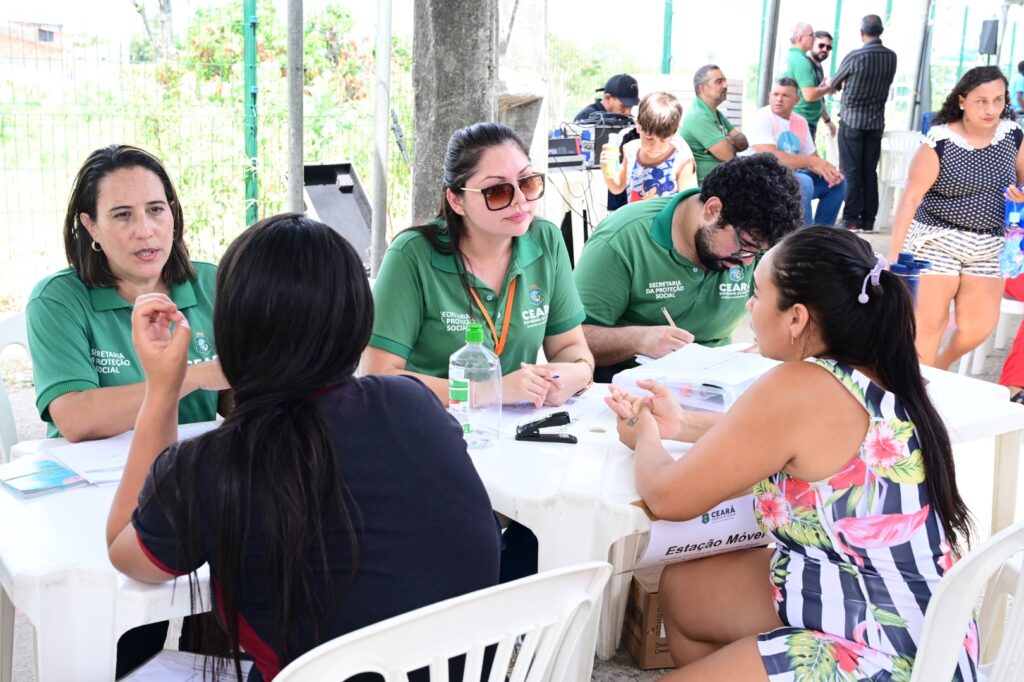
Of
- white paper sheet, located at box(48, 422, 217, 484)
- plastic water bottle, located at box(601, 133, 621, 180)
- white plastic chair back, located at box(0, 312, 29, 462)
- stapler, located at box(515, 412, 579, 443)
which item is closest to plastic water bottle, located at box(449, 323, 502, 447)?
stapler, located at box(515, 412, 579, 443)

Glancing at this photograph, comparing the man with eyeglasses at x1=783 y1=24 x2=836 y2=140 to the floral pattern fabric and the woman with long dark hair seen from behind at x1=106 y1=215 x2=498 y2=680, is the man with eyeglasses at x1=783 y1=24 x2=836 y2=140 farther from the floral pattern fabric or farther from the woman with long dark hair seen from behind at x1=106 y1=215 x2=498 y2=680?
the woman with long dark hair seen from behind at x1=106 y1=215 x2=498 y2=680

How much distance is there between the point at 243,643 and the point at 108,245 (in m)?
1.24

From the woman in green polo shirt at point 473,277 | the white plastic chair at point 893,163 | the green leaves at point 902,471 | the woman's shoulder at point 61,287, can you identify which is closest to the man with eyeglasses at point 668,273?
the woman in green polo shirt at point 473,277

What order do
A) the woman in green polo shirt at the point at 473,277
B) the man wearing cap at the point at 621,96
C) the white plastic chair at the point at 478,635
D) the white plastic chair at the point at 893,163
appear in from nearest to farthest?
the white plastic chair at the point at 478,635
the woman in green polo shirt at the point at 473,277
the man wearing cap at the point at 621,96
the white plastic chair at the point at 893,163

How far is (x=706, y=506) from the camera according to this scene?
194cm

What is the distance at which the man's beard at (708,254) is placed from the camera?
307 cm

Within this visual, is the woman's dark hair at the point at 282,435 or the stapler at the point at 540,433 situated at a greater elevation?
the woman's dark hair at the point at 282,435

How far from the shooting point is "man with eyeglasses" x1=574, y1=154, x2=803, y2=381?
2977mm

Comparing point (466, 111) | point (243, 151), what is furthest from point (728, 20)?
point (466, 111)

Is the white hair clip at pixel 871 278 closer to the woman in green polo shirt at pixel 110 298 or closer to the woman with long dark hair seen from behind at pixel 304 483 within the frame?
the woman with long dark hair seen from behind at pixel 304 483

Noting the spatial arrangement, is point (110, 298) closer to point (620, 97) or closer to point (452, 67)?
point (452, 67)

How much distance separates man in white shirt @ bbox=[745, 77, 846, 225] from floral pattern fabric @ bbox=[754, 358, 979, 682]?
619cm

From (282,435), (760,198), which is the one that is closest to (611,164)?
(760,198)

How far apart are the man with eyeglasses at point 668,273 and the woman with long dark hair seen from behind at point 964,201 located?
1.86m
